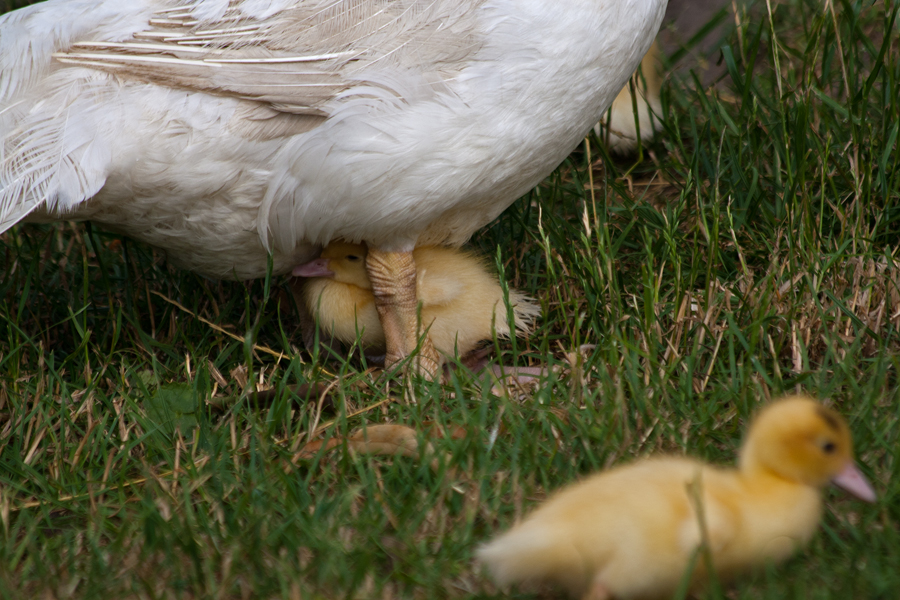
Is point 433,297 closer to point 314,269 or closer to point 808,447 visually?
point 314,269

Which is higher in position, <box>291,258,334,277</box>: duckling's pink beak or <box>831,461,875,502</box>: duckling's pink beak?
<box>831,461,875,502</box>: duckling's pink beak

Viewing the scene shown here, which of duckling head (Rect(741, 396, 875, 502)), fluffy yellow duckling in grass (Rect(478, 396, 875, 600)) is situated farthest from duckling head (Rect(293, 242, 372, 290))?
duckling head (Rect(741, 396, 875, 502))

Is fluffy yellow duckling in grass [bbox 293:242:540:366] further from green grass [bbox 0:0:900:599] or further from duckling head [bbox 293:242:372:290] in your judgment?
green grass [bbox 0:0:900:599]

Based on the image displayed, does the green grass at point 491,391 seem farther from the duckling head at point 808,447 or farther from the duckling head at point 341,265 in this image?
the duckling head at point 341,265

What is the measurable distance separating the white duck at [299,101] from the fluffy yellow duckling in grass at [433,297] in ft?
1.35

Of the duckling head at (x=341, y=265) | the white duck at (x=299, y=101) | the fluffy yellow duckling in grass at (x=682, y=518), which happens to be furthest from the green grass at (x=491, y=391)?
the white duck at (x=299, y=101)

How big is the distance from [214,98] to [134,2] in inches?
18.9

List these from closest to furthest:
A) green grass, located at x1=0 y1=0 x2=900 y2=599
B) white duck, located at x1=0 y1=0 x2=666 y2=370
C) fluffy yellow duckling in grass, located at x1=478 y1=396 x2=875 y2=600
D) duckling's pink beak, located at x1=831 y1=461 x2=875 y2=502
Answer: fluffy yellow duckling in grass, located at x1=478 y1=396 x2=875 y2=600 → duckling's pink beak, located at x1=831 y1=461 x2=875 y2=502 → green grass, located at x1=0 y1=0 x2=900 y2=599 → white duck, located at x1=0 y1=0 x2=666 y2=370

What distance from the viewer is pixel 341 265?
322cm

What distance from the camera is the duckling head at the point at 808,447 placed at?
1.72 metres

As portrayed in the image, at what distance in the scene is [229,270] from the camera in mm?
3150

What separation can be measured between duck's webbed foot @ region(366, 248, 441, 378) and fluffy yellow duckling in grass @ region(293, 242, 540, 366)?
0.06 metres

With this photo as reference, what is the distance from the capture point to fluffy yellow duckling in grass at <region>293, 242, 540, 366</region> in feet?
10.5

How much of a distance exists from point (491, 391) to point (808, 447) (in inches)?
42.8
